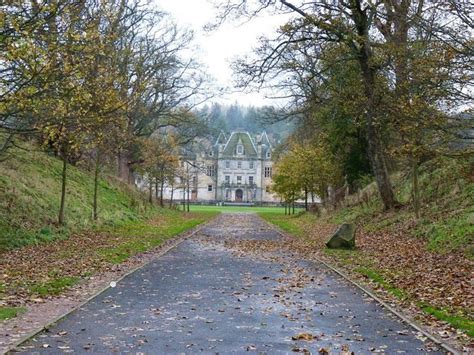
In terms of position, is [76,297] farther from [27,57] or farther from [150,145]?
[150,145]

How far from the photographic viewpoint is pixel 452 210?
65.5ft

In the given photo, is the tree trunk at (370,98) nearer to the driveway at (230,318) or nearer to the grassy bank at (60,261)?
the grassy bank at (60,261)

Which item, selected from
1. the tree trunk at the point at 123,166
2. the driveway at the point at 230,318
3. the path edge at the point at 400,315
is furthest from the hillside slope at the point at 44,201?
the path edge at the point at 400,315

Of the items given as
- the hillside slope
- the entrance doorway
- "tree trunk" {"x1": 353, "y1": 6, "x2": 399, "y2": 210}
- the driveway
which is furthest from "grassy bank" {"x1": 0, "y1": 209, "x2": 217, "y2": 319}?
the entrance doorway

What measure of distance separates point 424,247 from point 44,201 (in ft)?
45.2

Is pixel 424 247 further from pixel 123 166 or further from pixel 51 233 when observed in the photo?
pixel 123 166

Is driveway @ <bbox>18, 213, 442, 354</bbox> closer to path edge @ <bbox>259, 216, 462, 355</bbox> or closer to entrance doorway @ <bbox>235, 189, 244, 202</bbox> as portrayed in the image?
path edge @ <bbox>259, 216, 462, 355</bbox>

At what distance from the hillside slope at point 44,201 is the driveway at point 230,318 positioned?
235 inches

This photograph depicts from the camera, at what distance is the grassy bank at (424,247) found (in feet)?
34.5

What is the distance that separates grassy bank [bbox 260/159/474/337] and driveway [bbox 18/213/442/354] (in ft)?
2.90

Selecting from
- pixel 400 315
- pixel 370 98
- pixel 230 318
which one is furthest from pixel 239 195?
pixel 230 318

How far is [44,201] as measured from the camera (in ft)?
74.8

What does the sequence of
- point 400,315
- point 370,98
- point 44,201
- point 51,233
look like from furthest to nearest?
point 44,201
point 370,98
point 51,233
point 400,315

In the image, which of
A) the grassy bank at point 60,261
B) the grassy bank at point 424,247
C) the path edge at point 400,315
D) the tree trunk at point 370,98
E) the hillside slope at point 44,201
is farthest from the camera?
the tree trunk at point 370,98
